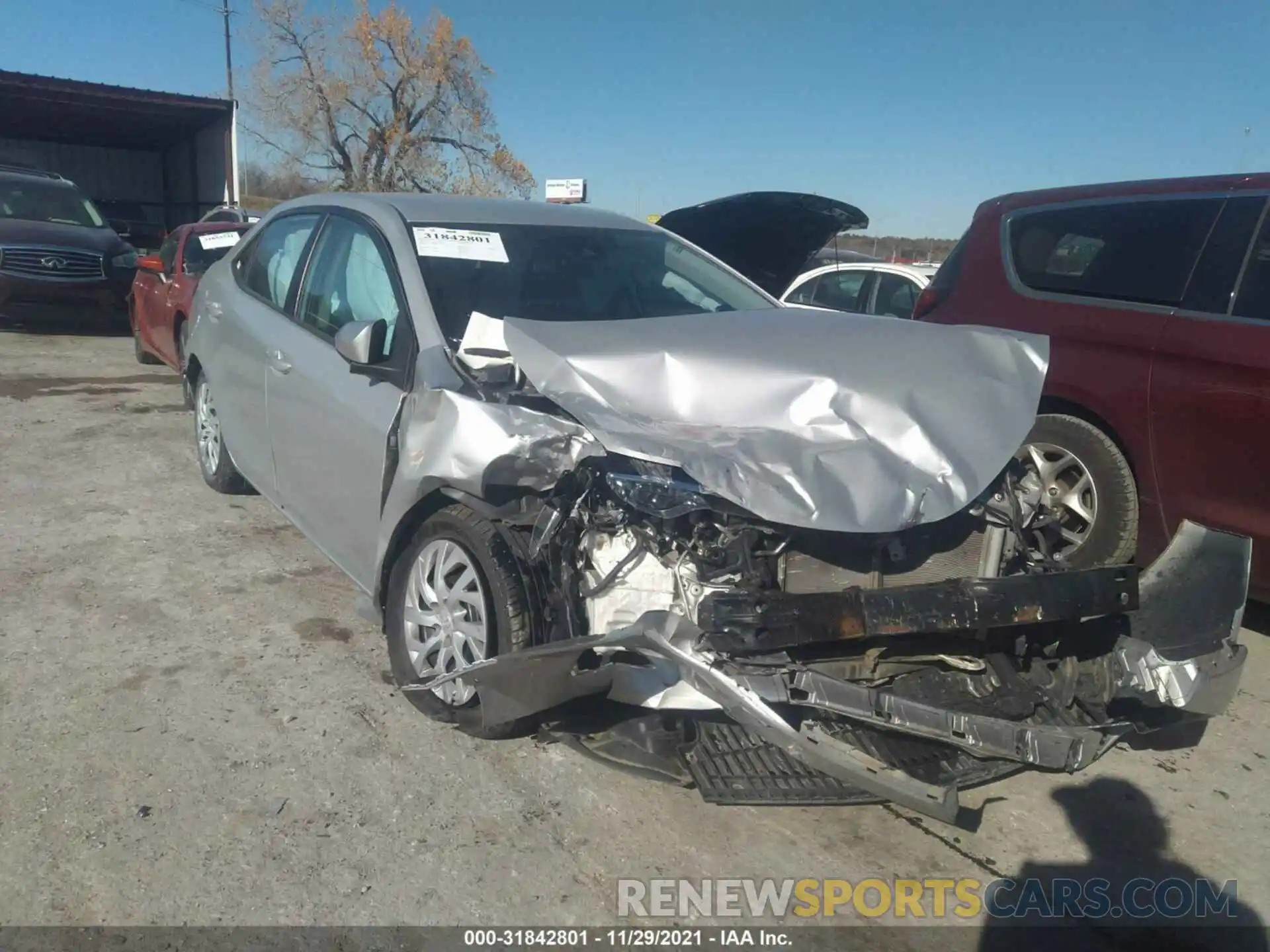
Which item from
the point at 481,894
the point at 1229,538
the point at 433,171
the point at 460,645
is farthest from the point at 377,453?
the point at 433,171

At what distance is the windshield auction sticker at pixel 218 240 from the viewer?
26.7 feet

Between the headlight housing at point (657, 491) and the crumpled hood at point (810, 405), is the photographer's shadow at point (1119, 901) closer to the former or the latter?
the crumpled hood at point (810, 405)

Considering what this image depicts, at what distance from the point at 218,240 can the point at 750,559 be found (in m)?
7.13

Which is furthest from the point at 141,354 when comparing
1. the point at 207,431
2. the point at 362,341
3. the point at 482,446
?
the point at 482,446

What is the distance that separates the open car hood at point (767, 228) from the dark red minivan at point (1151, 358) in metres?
0.97

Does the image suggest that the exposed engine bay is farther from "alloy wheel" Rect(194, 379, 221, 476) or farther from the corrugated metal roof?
the corrugated metal roof

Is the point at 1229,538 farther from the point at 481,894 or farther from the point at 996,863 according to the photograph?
the point at 481,894

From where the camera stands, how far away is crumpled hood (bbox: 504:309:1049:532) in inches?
100.0

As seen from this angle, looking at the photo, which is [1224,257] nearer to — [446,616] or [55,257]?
[446,616]

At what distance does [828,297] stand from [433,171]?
30656 mm

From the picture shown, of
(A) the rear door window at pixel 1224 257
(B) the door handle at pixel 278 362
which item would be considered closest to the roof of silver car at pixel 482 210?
(B) the door handle at pixel 278 362

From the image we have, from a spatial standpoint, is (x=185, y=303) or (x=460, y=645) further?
(x=185, y=303)

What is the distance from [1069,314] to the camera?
4590 mm

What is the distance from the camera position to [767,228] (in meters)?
5.00
